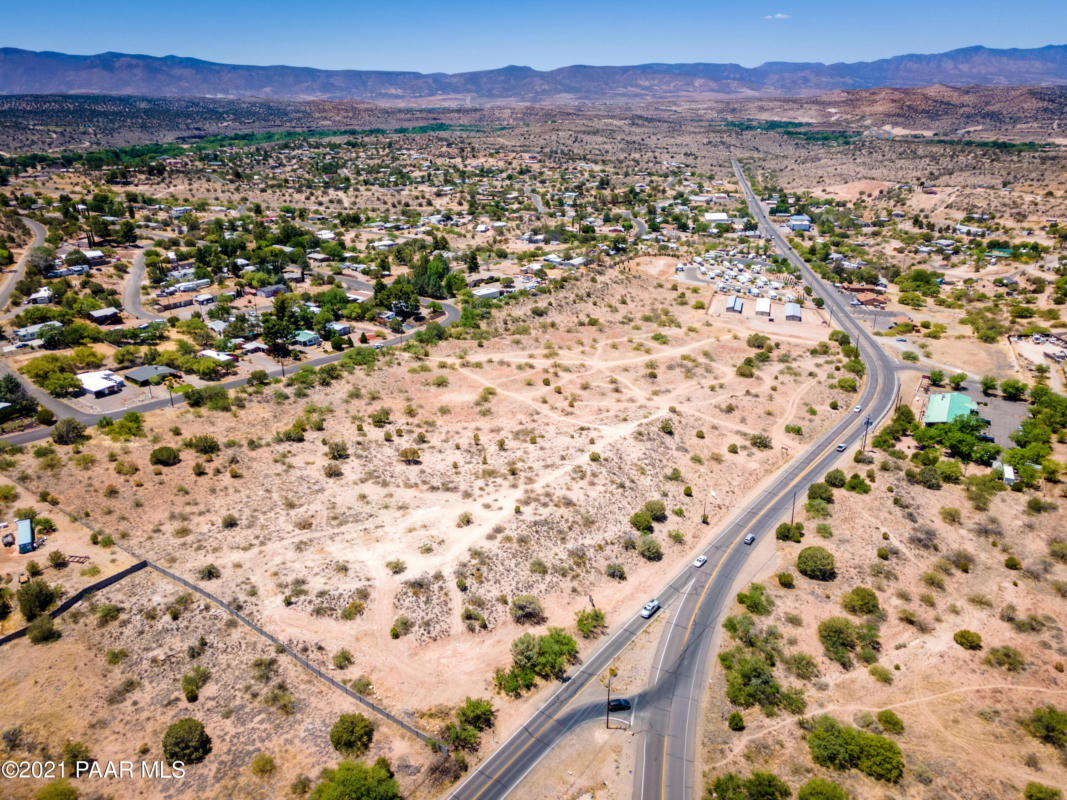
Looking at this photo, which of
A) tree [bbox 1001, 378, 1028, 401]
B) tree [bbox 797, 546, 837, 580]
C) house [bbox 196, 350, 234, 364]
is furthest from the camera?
house [bbox 196, 350, 234, 364]

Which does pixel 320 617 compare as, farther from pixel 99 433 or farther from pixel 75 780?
pixel 99 433

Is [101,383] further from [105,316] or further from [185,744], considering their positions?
[185,744]

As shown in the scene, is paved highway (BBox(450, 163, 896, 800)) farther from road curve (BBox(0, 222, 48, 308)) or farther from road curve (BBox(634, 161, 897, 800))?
Answer: road curve (BBox(0, 222, 48, 308))

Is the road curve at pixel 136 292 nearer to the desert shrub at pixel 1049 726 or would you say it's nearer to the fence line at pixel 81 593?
the fence line at pixel 81 593

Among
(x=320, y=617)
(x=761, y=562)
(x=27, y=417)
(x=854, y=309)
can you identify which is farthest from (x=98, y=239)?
(x=854, y=309)

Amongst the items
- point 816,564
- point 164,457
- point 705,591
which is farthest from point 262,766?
point 816,564

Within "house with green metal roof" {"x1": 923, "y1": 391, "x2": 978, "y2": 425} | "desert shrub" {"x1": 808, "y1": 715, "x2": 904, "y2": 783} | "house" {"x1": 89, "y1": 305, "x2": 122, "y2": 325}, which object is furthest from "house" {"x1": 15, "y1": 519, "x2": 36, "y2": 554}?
"house with green metal roof" {"x1": 923, "y1": 391, "x2": 978, "y2": 425}

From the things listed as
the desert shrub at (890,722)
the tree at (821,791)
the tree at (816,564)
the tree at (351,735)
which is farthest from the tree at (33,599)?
the tree at (816,564)
